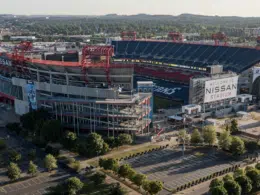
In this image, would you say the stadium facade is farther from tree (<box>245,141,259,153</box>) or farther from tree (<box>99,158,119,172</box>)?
tree (<box>245,141,259,153</box>)

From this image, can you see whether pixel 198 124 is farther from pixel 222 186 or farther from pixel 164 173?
pixel 222 186

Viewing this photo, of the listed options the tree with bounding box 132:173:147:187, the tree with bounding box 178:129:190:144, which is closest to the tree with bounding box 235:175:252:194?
the tree with bounding box 132:173:147:187

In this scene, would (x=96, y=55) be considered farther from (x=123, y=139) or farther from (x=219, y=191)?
(x=219, y=191)

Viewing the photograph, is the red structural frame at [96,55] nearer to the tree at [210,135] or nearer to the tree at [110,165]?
the tree at [210,135]

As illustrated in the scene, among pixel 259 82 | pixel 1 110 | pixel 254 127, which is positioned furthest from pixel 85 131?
pixel 259 82

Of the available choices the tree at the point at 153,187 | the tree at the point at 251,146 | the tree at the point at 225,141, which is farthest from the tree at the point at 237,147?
the tree at the point at 153,187

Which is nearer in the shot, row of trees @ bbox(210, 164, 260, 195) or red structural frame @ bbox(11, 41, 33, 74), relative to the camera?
row of trees @ bbox(210, 164, 260, 195)
